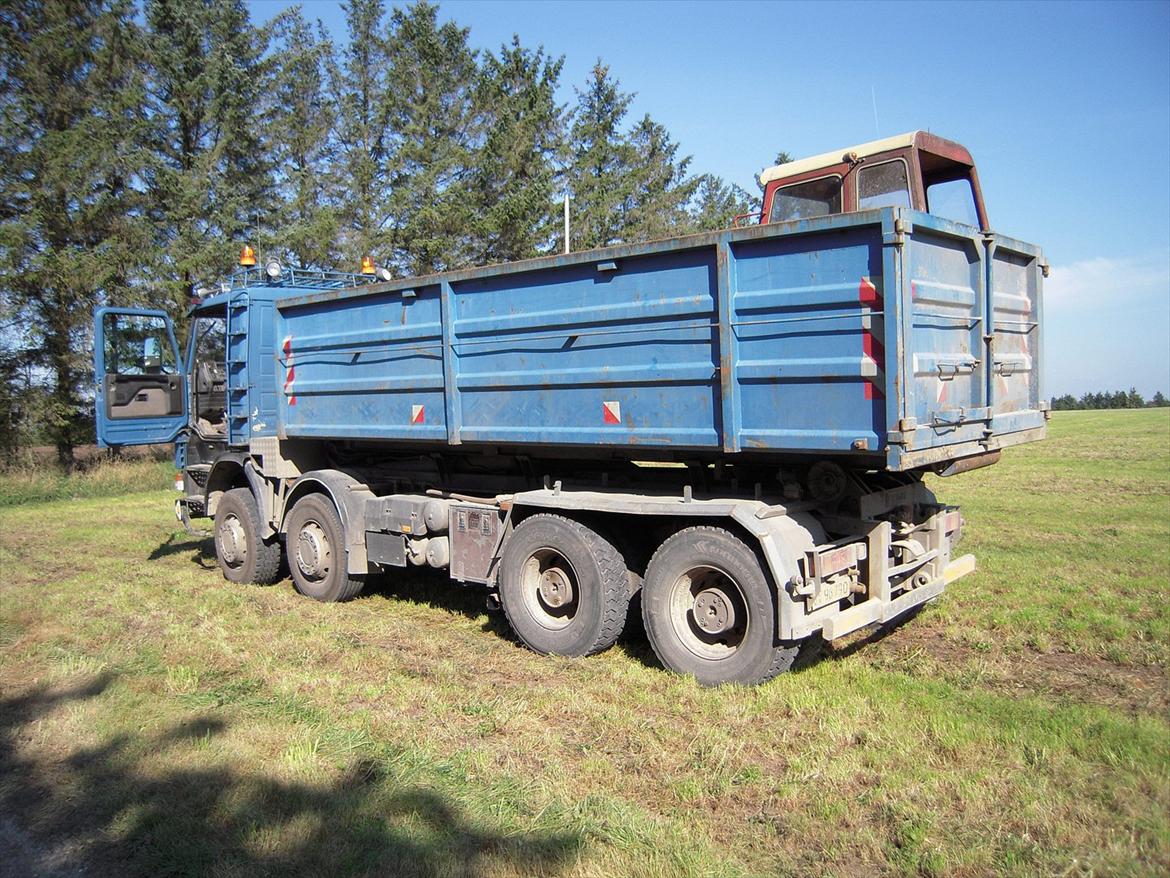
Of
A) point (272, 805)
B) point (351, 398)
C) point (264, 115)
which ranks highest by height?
point (264, 115)

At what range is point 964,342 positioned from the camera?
17.3ft

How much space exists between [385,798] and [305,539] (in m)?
4.68

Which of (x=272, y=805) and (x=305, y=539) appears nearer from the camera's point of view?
(x=272, y=805)

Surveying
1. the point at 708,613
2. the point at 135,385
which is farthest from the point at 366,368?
the point at 708,613

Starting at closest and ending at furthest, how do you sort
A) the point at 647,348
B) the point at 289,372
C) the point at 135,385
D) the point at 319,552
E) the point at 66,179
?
1. the point at 647,348
2. the point at 319,552
3. the point at 289,372
4. the point at 135,385
5. the point at 66,179

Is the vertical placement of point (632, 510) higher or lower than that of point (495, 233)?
lower

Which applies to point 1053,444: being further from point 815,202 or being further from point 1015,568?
point 815,202

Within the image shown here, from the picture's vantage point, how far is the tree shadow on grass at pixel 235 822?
333cm

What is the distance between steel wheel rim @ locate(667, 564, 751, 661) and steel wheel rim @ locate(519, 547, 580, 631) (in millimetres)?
835

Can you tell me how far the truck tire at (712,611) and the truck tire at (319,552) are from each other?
3471 mm

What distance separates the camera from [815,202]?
6.60 m

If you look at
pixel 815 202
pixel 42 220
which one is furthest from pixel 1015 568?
pixel 42 220

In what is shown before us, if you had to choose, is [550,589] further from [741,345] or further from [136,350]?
[136,350]

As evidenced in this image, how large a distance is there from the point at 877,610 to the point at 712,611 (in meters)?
0.99
